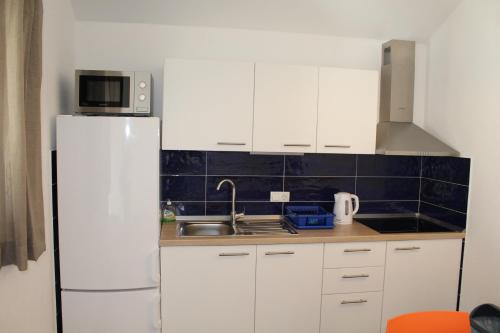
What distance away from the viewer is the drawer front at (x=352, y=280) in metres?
2.32

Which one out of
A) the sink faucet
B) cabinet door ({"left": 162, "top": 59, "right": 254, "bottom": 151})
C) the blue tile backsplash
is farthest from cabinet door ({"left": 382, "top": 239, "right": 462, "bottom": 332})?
cabinet door ({"left": 162, "top": 59, "right": 254, "bottom": 151})

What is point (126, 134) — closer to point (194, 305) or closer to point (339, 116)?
point (194, 305)

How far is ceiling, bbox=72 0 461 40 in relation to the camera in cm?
241

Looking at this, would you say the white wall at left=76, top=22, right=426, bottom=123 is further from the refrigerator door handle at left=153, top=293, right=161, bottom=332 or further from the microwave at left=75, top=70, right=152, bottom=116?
the refrigerator door handle at left=153, top=293, right=161, bottom=332

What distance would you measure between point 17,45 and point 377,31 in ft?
7.74

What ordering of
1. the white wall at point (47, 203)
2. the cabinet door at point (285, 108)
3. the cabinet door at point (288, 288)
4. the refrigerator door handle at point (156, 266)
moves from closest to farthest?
the white wall at point (47, 203), the refrigerator door handle at point (156, 266), the cabinet door at point (288, 288), the cabinet door at point (285, 108)

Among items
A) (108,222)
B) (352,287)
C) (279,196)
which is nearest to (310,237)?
(352,287)

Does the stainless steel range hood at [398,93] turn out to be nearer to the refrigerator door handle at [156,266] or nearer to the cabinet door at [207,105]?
the cabinet door at [207,105]

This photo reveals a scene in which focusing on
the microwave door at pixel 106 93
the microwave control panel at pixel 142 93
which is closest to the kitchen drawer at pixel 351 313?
the microwave control panel at pixel 142 93

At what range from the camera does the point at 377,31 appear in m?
2.71

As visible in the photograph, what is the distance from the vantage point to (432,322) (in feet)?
4.73

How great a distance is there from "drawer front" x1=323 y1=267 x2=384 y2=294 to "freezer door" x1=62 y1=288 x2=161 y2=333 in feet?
3.57

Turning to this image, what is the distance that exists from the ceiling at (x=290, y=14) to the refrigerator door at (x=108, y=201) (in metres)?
0.88

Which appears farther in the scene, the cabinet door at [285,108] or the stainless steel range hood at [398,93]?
the stainless steel range hood at [398,93]
